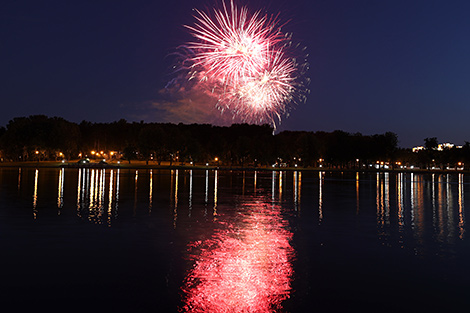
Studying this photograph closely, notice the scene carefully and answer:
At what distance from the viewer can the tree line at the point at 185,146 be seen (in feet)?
418

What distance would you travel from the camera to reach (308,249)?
38.3ft

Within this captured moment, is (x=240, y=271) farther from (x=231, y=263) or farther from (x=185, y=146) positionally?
(x=185, y=146)

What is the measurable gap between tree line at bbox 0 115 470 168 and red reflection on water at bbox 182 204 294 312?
4797 inches

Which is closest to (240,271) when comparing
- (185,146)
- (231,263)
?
(231,263)

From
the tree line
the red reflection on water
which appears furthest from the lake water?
the tree line

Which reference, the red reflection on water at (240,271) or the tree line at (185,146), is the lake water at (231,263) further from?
the tree line at (185,146)

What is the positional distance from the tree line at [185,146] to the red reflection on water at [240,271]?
400 feet

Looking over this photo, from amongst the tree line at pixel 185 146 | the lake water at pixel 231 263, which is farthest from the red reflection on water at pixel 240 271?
the tree line at pixel 185 146

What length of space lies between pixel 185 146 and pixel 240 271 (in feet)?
429

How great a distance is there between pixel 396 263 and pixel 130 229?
30.1ft

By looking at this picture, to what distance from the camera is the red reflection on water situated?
7219 mm

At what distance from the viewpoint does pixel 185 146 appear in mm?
138625

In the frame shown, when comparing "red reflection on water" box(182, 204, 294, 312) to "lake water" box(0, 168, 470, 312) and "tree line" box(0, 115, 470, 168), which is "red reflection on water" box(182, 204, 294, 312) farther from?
"tree line" box(0, 115, 470, 168)

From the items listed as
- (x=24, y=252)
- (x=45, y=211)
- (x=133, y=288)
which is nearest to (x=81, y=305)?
(x=133, y=288)
